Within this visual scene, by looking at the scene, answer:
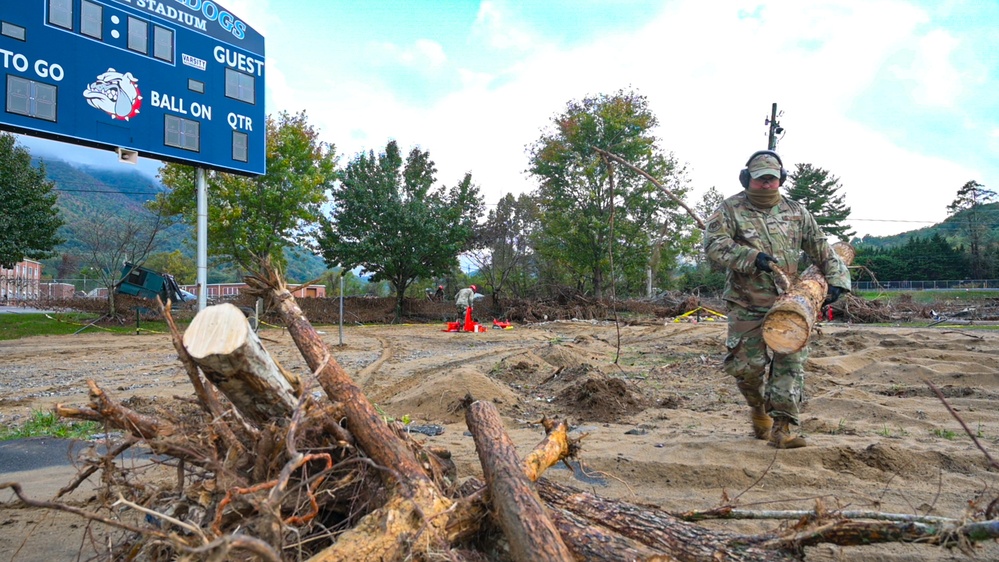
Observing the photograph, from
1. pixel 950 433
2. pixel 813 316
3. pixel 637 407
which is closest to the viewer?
pixel 813 316

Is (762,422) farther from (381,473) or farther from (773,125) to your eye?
(773,125)

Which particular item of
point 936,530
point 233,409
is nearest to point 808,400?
point 936,530

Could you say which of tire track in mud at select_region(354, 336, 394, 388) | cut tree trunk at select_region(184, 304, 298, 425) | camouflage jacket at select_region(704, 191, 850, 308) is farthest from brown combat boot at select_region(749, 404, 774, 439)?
tire track in mud at select_region(354, 336, 394, 388)

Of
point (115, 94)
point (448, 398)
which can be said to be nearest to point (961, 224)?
point (448, 398)

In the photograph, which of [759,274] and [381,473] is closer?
[381,473]

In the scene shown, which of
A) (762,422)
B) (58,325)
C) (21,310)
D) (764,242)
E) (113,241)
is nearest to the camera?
(762,422)

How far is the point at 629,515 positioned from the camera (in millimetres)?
2072

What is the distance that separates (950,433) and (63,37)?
45.3 feet

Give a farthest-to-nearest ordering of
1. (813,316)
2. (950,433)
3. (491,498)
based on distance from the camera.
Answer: (950,433), (813,316), (491,498)

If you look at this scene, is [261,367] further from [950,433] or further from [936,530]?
[950,433]

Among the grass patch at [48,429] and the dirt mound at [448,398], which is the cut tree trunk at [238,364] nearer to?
the dirt mound at [448,398]

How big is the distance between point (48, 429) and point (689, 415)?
18.7 feet

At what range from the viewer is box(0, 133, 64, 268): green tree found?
67.6ft

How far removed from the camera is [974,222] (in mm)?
43062
